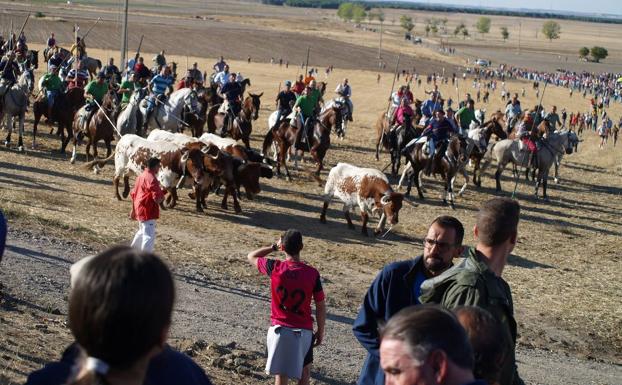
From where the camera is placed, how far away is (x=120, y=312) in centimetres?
304

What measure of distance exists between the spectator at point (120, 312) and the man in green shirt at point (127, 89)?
871 inches

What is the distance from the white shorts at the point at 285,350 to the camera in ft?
27.3

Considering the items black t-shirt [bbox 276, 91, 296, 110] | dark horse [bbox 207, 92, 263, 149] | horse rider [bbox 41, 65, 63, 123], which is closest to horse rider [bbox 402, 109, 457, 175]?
black t-shirt [bbox 276, 91, 296, 110]

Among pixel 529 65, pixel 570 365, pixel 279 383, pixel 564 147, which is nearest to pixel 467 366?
pixel 279 383

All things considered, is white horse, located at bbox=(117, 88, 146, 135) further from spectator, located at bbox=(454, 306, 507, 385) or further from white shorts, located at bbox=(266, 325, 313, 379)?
spectator, located at bbox=(454, 306, 507, 385)

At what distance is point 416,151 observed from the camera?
25594 millimetres

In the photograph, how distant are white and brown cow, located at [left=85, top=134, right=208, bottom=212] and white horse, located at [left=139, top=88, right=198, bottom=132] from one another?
17.8ft

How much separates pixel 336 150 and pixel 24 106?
1056 cm

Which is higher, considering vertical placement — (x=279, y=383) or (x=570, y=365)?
(x=279, y=383)

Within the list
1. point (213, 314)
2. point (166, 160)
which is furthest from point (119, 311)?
point (166, 160)

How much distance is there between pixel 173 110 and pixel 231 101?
2.17 m

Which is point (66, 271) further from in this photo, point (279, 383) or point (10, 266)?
point (279, 383)

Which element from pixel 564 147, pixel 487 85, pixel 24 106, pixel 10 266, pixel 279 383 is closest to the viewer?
A: pixel 279 383

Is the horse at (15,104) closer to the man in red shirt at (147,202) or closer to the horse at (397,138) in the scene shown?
the horse at (397,138)
